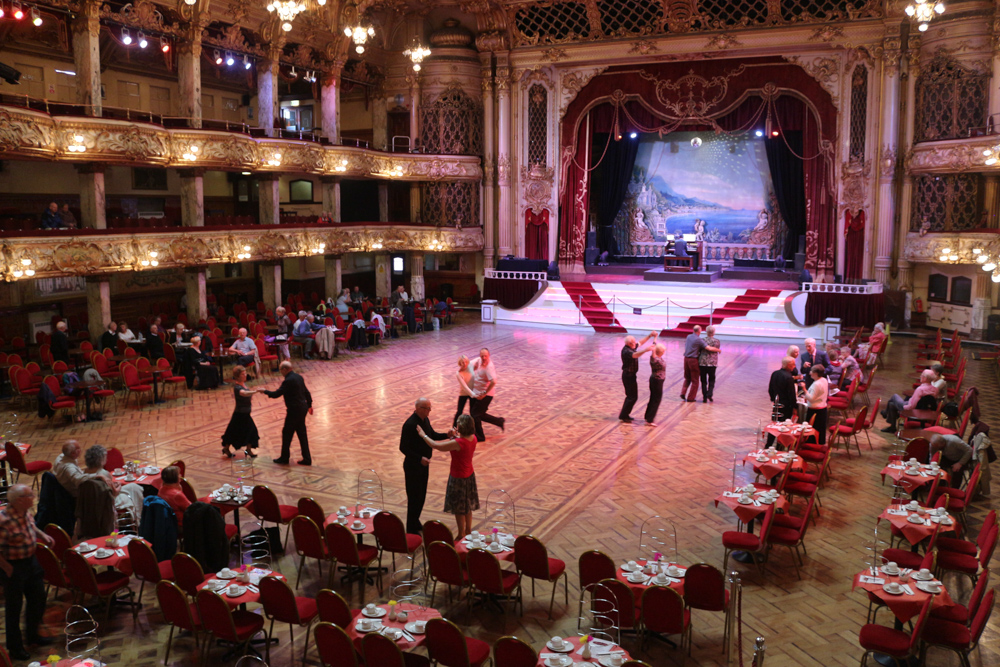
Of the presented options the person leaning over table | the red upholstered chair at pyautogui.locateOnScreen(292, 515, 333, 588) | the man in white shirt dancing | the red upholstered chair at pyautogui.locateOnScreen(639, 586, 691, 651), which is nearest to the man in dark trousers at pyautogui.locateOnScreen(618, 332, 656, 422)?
the man in white shirt dancing

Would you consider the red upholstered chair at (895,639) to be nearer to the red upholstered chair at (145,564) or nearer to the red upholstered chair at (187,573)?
the red upholstered chair at (187,573)

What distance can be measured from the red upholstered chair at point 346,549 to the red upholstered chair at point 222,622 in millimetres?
1163

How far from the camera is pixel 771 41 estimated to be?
23359 mm

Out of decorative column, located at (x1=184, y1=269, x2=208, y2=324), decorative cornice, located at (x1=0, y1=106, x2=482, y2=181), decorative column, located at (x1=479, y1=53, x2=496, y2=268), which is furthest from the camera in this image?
decorative column, located at (x1=479, y1=53, x2=496, y2=268)

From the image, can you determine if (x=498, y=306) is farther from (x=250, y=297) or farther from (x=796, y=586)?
(x=796, y=586)

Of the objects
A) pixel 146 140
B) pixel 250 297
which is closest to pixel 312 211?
pixel 250 297

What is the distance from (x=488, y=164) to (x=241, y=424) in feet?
58.1

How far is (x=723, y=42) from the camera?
2373 cm

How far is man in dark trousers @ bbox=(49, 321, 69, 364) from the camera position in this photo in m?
16.1

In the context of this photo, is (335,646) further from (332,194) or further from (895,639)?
(332,194)

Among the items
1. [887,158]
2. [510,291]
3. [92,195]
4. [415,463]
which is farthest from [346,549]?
[887,158]

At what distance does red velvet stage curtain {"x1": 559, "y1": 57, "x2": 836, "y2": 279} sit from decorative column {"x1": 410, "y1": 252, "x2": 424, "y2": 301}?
16.0 ft

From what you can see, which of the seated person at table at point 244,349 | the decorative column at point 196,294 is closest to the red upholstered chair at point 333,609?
the seated person at table at point 244,349

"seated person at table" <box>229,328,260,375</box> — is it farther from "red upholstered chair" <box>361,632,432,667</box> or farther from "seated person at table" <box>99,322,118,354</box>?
"red upholstered chair" <box>361,632,432,667</box>
